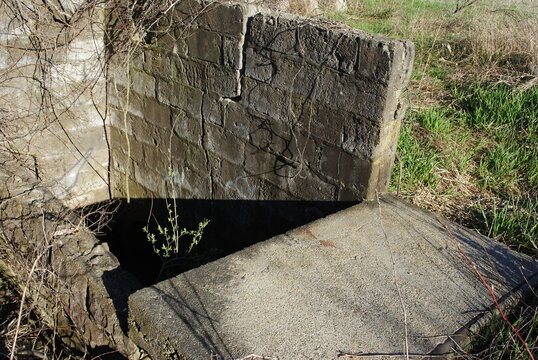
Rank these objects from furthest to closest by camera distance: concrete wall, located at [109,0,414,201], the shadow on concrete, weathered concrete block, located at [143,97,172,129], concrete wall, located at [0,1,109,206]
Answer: weathered concrete block, located at [143,97,172,129], concrete wall, located at [0,1,109,206], the shadow on concrete, concrete wall, located at [109,0,414,201]

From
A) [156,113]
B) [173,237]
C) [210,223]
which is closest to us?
[173,237]

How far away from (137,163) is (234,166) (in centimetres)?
172

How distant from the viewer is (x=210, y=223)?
485 centimetres

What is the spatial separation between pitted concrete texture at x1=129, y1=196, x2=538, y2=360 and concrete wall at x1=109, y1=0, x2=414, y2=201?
0.67 metres

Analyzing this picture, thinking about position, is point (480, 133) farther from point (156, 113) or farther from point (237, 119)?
point (156, 113)

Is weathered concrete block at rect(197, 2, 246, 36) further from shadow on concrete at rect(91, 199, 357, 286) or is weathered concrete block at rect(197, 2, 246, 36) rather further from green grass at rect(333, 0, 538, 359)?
green grass at rect(333, 0, 538, 359)

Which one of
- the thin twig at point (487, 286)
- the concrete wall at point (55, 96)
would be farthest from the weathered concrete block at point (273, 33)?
the concrete wall at point (55, 96)

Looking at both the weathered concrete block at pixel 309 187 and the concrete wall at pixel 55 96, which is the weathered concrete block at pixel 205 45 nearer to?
the weathered concrete block at pixel 309 187

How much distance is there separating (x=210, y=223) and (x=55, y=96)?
2.13 metres

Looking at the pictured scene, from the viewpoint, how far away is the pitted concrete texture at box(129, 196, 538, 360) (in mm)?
2150

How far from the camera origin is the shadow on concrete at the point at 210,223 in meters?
3.96

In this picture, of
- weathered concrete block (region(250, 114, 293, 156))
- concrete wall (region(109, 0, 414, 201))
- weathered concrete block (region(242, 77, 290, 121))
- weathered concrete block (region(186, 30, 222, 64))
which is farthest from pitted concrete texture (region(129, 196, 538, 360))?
weathered concrete block (region(186, 30, 222, 64))

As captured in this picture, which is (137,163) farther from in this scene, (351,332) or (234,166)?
(351,332)

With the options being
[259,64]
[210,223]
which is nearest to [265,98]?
[259,64]
